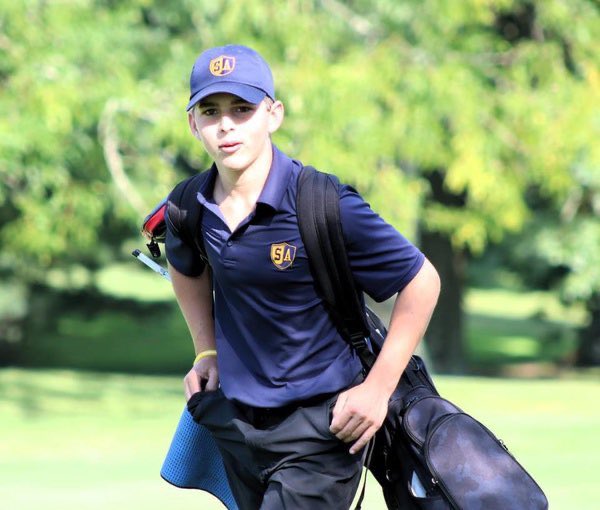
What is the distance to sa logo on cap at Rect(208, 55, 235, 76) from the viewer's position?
11.3 ft

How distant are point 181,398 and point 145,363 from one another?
14.4 meters

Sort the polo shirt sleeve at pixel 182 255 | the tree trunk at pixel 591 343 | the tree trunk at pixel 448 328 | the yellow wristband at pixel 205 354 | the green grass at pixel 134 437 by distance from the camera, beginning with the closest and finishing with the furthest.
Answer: the polo shirt sleeve at pixel 182 255 < the yellow wristband at pixel 205 354 < the green grass at pixel 134 437 < the tree trunk at pixel 448 328 < the tree trunk at pixel 591 343

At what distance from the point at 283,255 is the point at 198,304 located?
0.64 metres

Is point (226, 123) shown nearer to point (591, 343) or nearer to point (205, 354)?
point (205, 354)

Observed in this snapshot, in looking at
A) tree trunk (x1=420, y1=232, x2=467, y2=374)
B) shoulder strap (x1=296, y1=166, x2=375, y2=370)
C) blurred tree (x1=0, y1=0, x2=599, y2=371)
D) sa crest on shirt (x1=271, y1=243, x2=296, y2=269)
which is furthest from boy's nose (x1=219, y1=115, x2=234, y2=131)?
tree trunk (x1=420, y1=232, x2=467, y2=374)

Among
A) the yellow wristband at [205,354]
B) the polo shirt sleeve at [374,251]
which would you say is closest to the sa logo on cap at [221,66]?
the polo shirt sleeve at [374,251]

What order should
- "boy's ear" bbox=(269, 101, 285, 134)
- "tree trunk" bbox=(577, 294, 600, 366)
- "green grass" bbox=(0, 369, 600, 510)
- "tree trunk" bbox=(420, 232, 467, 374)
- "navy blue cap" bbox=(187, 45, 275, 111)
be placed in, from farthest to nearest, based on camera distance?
1. "tree trunk" bbox=(577, 294, 600, 366)
2. "tree trunk" bbox=(420, 232, 467, 374)
3. "green grass" bbox=(0, 369, 600, 510)
4. "boy's ear" bbox=(269, 101, 285, 134)
5. "navy blue cap" bbox=(187, 45, 275, 111)

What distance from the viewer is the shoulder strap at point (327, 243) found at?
10.9 ft

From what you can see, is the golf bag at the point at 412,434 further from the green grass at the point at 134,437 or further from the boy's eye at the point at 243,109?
the green grass at the point at 134,437

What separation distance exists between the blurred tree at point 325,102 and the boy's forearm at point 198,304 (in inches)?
361

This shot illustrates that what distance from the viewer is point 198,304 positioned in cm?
395

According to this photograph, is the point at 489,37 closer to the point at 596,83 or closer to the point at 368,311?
the point at 596,83

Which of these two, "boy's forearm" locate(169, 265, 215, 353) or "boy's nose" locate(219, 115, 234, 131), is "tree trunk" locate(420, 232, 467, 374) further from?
"boy's nose" locate(219, 115, 234, 131)

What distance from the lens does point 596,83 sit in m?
14.9
